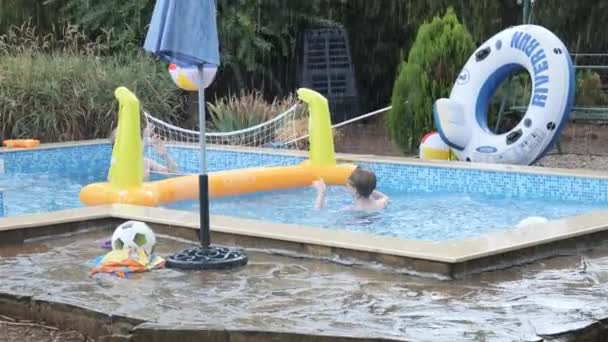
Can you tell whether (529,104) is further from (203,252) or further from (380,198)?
(203,252)

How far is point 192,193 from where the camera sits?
9359mm

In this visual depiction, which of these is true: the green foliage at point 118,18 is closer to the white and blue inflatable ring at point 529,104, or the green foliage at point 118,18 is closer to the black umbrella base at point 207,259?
the white and blue inflatable ring at point 529,104

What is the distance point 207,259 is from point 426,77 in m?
7.49

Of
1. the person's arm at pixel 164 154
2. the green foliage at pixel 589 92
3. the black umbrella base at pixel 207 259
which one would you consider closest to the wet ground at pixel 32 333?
the black umbrella base at pixel 207 259

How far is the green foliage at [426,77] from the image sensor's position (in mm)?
12555

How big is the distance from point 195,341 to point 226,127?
10.3 meters

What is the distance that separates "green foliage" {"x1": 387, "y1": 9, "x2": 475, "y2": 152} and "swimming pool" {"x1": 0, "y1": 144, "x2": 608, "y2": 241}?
1810 mm

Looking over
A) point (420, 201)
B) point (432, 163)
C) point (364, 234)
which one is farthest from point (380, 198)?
point (364, 234)

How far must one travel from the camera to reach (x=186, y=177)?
945cm

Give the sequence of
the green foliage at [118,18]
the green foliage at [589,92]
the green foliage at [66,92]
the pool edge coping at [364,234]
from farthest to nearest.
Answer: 1. the green foliage at [118,18]
2. the green foliage at [589,92]
3. the green foliage at [66,92]
4. the pool edge coping at [364,234]

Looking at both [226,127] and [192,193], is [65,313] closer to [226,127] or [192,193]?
[192,193]

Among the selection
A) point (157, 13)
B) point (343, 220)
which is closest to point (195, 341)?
point (157, 13)

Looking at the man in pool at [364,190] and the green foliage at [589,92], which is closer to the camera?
the man in pool at [364,190]

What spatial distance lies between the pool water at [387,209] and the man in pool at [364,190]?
8 centimetres
